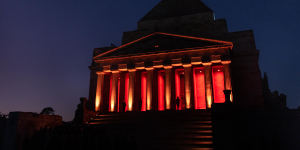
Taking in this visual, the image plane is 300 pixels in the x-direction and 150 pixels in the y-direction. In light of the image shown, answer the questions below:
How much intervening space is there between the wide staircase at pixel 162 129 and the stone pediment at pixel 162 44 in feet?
24.9

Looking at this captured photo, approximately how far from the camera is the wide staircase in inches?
500

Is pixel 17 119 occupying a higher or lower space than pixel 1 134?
higher

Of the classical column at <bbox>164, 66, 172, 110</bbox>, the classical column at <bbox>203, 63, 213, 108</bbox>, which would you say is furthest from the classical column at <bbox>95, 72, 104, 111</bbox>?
the classical column at <bbox>203, 63, 213, 108</bbox>

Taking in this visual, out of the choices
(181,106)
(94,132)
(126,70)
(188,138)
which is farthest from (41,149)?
(181,106)

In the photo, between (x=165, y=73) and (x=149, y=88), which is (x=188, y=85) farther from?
(x=149, y=88)

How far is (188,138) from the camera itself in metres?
13.3

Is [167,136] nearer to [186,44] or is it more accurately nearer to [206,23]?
[186,44]

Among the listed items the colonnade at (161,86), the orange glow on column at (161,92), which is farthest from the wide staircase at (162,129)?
the orange glow on column at (161,92)

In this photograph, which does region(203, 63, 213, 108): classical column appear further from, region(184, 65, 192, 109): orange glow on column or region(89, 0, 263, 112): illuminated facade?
region(184, 65, 192, 109): orange glow on column

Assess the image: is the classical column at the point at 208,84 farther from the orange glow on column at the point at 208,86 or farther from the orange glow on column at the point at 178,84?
the orange glow on column at the point at 178,84

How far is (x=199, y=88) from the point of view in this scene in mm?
24609

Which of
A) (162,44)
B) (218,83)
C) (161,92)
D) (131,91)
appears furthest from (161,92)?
(218,83)

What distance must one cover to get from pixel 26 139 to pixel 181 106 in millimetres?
14673

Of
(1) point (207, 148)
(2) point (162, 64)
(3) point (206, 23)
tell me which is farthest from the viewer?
(3) point (206, 23)
